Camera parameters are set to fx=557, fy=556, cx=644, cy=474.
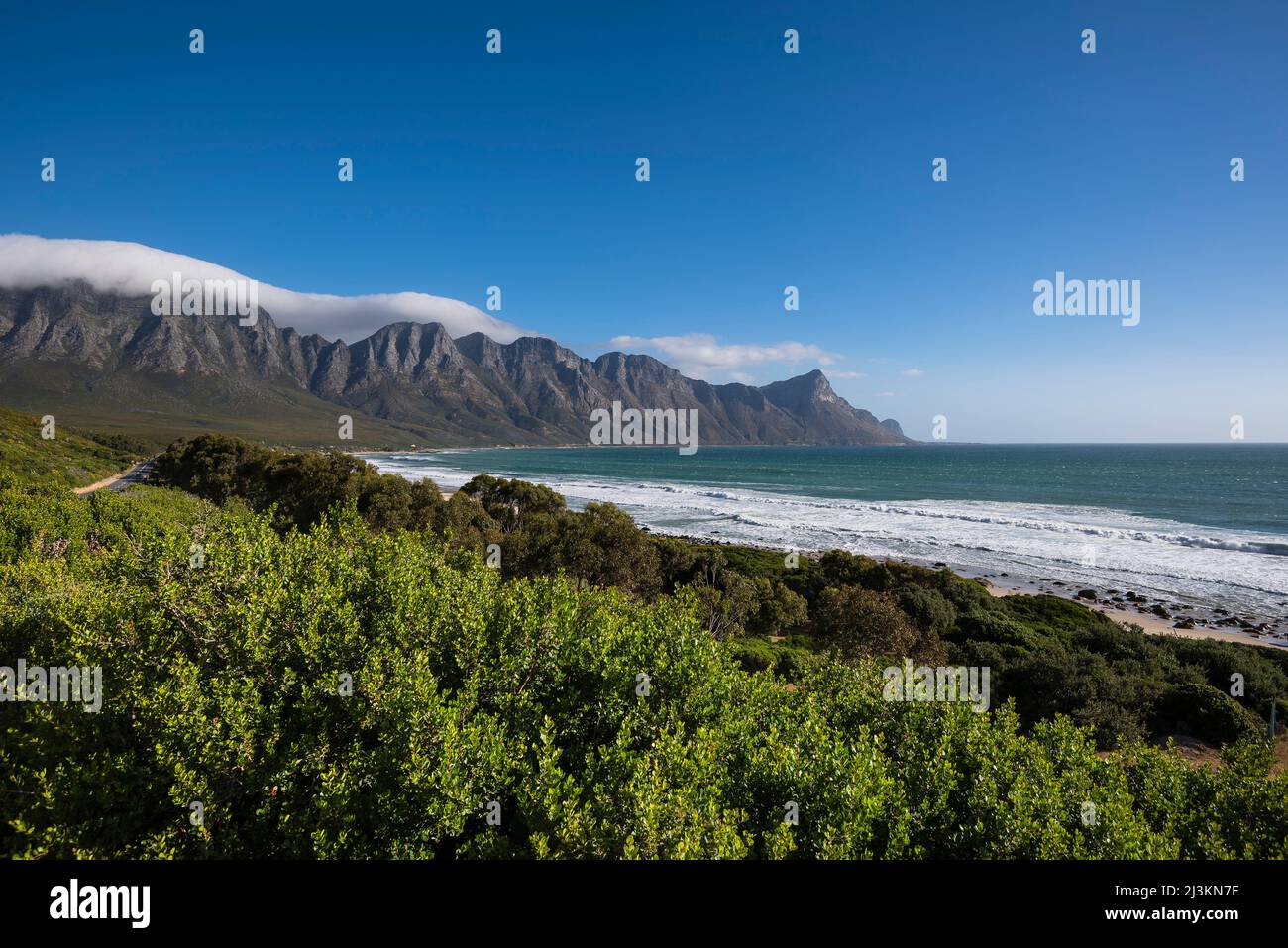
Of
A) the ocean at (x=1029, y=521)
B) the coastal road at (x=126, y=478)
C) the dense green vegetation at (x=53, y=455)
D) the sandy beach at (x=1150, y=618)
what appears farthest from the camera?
the coastal road at (x=126, y=478)

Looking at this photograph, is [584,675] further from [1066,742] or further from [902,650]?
[902,650]

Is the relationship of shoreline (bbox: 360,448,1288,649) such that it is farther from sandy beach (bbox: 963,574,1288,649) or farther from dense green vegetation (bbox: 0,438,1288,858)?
dense green vegetation (bbox: 0,438,1288,858)

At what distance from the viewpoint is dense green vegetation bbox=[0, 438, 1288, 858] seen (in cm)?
626

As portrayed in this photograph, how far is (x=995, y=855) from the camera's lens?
20.9 ft

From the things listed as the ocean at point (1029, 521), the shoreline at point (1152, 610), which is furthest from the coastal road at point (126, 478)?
the ocean at point (1029, 521)

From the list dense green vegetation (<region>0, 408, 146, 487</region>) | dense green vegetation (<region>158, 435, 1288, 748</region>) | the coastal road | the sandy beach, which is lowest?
the sandy beach

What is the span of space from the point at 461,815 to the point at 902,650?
21.6 metres

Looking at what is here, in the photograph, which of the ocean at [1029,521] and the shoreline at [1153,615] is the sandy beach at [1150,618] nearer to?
the shoreline at [1153,615]

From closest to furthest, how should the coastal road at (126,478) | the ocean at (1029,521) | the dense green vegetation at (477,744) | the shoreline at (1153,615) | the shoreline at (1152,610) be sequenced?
the dense green vegetation at (477,744)
the shoreline at (1153,615)
the shoreline at (1152,610)
the ocean at (1029,521)
the coastal road at (126,478)

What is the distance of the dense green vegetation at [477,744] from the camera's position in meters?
6.26

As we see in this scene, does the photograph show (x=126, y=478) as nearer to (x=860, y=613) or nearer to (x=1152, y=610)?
(x=860, y=613)

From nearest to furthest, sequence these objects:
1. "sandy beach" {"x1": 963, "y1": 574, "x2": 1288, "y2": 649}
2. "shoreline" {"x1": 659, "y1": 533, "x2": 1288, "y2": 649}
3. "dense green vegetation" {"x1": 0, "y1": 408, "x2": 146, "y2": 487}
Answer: "sandy beach" {"x1": 963, "y1": 574, "x2": 1288, "y2": 649}
"shoreline" {"x1": 659, "y1": 533, "x2": 1288, "y2": 649}
"dense green vegetation" {"x1": 0, "y1": 408, "x2": 146, "y2": 487}

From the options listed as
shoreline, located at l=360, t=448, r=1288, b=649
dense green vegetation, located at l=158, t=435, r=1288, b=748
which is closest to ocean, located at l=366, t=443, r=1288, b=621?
shoreline, located at l=360, t=448, r=1288, b=649
